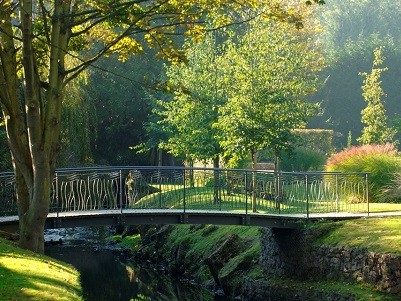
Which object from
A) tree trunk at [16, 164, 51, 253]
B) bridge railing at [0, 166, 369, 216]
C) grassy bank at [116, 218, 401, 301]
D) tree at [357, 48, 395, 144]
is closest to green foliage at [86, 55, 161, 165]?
tree at [357, 48, 395, 144]

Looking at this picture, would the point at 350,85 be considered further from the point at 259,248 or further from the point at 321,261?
the point at 321,261

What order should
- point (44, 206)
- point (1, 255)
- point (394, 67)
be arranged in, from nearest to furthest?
1. point (1, 255)
2. point (44, 206)
3. point (394, 67)

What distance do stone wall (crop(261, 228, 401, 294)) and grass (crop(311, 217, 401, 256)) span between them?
0.20 m

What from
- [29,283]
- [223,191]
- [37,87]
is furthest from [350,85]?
[29,283]

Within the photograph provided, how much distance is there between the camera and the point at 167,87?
22.3 meters

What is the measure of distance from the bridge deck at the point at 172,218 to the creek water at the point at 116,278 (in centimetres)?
217

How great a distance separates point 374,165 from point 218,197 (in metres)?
8.22

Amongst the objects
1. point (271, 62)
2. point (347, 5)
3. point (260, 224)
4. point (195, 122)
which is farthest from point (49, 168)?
point (347, 5)

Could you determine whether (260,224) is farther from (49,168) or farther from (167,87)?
(49,168)

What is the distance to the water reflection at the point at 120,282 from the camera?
86.9 ft

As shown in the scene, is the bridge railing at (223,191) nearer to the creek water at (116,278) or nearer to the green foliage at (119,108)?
the creek water at (116,278)

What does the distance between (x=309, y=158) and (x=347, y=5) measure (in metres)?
74.4

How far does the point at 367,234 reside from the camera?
72.9 ft

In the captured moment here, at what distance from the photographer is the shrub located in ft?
105
